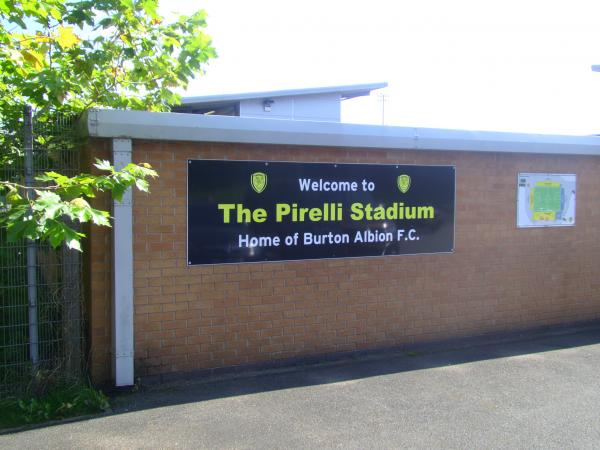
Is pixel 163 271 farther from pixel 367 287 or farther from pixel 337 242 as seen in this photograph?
pixel 367 287

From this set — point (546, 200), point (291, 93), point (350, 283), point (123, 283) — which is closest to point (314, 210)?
point (350, 283)

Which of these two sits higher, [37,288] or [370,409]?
[37,288]

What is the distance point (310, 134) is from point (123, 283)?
92.9 inches

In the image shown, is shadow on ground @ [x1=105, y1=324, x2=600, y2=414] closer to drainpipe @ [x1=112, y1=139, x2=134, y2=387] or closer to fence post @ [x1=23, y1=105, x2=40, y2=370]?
drainpipe @ [x1=112, y1=139, x2=134, y2=387]

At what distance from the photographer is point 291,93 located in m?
22.6

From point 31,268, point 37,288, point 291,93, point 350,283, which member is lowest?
point 350,283

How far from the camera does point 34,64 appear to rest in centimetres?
561

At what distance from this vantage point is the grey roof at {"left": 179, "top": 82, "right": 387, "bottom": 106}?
19.4 meters

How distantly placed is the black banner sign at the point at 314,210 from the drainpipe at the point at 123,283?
0.60 m

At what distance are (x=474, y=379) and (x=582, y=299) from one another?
320cm

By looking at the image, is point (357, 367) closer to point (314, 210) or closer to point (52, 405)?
point (314, 210)

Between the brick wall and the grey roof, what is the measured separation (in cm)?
1309

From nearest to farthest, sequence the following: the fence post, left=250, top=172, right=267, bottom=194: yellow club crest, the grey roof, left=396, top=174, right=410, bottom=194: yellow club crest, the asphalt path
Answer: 1. the asphalt path
2. the fence post
3. left=250, top=172, right=267, bottom=194: yellow club crest
4. left=396, top=174, right=410, bottom=194: yellow club crest
5. the grey roof

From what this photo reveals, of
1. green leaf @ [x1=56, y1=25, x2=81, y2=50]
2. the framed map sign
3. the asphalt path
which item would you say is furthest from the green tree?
the framed map sign
